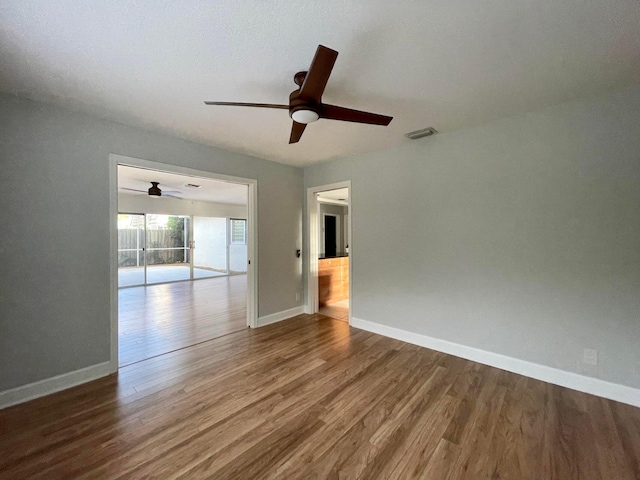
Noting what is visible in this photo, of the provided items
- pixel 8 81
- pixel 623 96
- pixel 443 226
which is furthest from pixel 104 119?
pixel 623 96

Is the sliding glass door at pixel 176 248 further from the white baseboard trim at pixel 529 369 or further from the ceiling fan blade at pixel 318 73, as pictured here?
the ceiling fan blade at pixel 318 73

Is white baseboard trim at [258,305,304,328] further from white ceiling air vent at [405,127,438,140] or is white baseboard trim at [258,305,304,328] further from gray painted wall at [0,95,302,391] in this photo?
white ceiling air vent at [405,127,438,140]

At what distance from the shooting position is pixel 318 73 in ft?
4.87

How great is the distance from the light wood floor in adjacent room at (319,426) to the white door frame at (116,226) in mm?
574

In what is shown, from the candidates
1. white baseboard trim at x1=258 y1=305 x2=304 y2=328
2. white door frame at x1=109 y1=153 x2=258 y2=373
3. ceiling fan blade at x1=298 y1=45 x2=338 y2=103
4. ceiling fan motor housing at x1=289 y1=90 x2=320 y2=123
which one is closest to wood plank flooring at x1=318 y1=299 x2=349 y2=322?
white baseboard trim at x1=258 y1=305 x2=304 y2=328

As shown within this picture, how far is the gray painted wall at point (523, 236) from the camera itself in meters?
2.08

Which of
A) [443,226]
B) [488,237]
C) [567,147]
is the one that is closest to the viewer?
[567,147]

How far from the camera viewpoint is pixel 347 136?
301 centimetres

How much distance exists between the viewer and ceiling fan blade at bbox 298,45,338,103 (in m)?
1.34

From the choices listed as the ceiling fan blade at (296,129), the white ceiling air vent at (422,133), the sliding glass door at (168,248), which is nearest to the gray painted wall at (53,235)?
the ceiling fan blade at (296,129)

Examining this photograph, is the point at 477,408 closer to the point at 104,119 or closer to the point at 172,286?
the point at 104,119

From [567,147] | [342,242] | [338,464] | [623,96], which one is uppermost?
[623,96]

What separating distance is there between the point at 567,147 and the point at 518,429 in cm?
228

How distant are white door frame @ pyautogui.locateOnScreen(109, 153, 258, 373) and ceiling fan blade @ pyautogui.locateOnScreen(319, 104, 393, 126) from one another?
204cm
